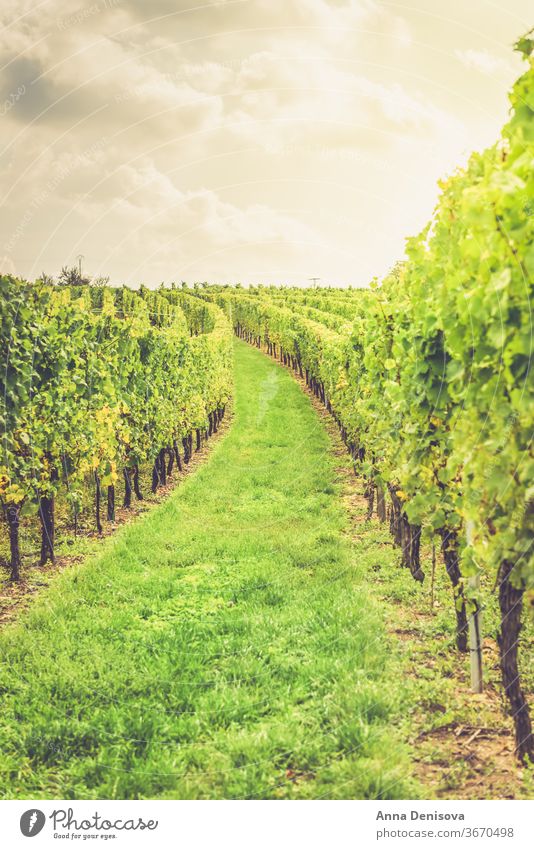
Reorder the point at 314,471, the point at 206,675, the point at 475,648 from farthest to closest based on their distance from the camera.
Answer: the point at 314,471 → the point at 206,675 → the point at 475,648

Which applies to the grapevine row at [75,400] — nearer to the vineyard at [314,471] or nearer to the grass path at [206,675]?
the vineyard at [314,471]

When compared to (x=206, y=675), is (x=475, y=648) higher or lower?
higher

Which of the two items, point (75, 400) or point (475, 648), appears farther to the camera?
point (75, 400)
